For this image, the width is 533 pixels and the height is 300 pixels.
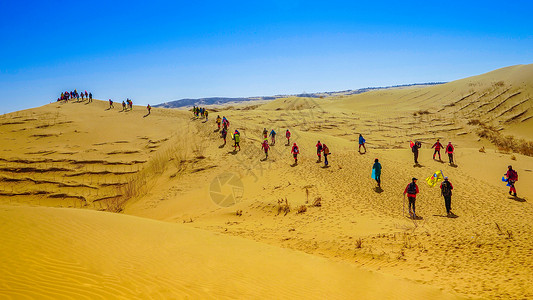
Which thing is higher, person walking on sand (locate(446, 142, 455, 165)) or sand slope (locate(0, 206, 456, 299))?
person walking on sand (locate(446, 142, 455, 165))

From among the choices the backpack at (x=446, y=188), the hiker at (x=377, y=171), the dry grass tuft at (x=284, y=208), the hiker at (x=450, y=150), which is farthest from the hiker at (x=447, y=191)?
the hiker at (x=450, y=150)

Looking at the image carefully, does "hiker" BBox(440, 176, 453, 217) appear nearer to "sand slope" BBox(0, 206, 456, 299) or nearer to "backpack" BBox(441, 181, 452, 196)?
"backpack" BBox(441, 181, 452, 196)

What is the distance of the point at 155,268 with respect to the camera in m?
5.73

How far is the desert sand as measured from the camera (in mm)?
5594

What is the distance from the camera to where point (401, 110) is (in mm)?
41344

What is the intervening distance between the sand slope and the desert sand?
0.04 m

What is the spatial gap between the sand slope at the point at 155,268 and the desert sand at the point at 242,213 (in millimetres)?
38

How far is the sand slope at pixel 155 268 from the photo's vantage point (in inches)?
189

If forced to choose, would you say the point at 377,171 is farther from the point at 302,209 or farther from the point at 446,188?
the point at 302,209

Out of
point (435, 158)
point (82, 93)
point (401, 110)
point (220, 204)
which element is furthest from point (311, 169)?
point (82, 93)

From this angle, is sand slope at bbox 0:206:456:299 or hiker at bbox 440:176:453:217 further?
hiker at bbox 440:176:453:217

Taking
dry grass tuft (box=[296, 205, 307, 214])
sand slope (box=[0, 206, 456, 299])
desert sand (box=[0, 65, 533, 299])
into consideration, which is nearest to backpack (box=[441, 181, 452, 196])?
desert sand (box=[0, 65, 533, 299])

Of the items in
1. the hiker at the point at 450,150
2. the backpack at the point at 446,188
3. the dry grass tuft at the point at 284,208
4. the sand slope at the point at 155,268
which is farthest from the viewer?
the hiker at the point at 450,150

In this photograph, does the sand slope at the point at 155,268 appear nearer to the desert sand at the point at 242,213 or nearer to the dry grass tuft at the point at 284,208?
the desert sand at the point at 242,213
